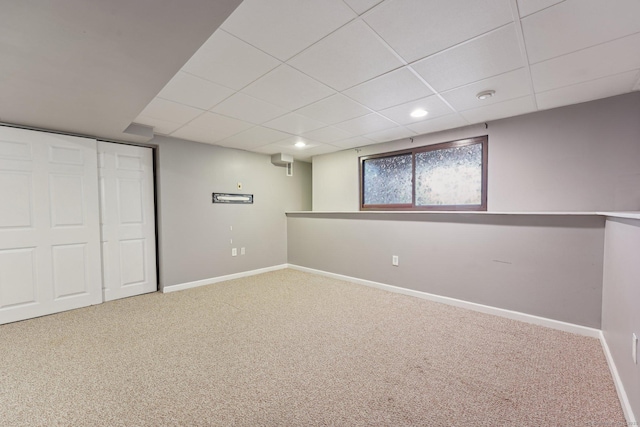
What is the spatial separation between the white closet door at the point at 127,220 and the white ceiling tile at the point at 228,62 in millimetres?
2364

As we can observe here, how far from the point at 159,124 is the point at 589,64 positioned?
424cm

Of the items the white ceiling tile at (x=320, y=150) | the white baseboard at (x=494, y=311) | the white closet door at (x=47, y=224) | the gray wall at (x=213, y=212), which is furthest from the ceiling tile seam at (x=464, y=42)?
the white closet door at (x=47, y=224)

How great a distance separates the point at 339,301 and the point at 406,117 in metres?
2.45

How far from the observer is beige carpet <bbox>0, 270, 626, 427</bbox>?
1507 millimetres

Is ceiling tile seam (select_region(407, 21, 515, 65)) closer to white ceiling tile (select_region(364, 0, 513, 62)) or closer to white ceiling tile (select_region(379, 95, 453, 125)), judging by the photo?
white ceiling tile (select_region(364, 0, 513, 62))

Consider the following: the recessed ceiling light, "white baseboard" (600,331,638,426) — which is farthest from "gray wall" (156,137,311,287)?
"white baseboard" (600,331,638,426)

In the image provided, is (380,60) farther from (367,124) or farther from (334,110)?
(367,124)

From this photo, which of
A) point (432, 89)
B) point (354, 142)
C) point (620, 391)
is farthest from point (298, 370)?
point (354, 142)

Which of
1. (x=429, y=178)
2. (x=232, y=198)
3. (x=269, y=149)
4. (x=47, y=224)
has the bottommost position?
(x=47, y=224)

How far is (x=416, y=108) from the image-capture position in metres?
2.79

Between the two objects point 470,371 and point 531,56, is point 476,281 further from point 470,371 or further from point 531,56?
point 531,56

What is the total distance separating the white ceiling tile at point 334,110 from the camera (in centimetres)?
258

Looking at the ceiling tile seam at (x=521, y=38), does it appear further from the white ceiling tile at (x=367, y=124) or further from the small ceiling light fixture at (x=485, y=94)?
the white ceiling tile at (x=367, y=124)

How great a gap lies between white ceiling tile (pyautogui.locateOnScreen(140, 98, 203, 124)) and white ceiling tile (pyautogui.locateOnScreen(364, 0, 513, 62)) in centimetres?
210
